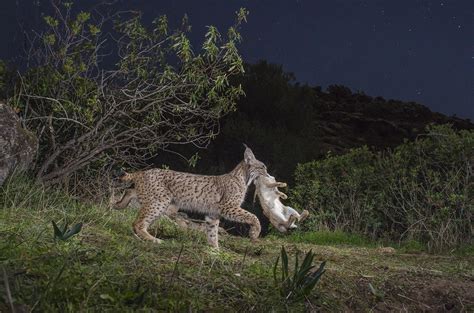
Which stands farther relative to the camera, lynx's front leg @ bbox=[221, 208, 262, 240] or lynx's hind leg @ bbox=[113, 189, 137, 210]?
lynx's hind leg @ bbox=[113, 189, 137, 210]

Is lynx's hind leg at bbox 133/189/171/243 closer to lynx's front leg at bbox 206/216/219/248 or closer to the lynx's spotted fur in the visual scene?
the lynx's spotted fur

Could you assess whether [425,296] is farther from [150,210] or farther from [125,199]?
[125,199]

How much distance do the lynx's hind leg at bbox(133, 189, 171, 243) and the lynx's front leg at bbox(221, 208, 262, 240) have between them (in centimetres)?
71

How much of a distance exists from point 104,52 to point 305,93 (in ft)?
33.1

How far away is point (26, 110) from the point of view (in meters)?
9.06

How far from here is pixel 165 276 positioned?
4180 millimetres

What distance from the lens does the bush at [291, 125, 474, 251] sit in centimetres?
982

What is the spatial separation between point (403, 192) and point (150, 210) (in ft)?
17.8

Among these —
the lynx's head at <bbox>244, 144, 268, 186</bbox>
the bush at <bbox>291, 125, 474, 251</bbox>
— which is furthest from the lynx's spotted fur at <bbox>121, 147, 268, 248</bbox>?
the bush at <bbox>291, 125, 474, 251</bbox>

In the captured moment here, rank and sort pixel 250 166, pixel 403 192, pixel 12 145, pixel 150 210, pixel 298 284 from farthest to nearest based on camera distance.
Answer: pixel 403 192, pixel 250 166, pixel 12 145, pixel 150 210, pixel 298 284

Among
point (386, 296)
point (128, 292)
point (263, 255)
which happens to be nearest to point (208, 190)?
point (263, 255)

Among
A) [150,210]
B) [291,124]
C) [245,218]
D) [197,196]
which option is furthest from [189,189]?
[291,124]

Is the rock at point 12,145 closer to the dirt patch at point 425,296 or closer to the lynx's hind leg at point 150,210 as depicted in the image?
the lynx's hind leg at point 150,210

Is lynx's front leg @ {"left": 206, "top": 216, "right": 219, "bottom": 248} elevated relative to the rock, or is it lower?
lower
